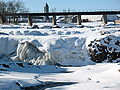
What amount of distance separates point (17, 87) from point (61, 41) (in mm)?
11240

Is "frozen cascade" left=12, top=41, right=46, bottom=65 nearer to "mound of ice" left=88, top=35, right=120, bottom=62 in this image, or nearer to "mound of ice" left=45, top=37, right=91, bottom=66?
"mound of ice" left=45, top=37, right=91, bottom=66

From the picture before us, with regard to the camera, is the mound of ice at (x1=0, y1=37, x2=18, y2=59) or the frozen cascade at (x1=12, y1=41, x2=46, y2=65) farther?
the mound of ice at (x1=0, y1=37, x2=18, y2=59)

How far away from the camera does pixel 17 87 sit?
10.1 meters

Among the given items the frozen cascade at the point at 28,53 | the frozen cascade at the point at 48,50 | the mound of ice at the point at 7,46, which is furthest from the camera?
the mound of ice at the point at 7,46

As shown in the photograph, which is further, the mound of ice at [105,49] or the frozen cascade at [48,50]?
the frozen cascade at [48,50]

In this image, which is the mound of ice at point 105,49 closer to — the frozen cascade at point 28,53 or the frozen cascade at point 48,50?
the frozen cascade at point 48,50

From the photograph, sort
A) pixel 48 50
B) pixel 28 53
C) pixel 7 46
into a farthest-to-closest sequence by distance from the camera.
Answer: pixel 7 46, pixel 28 53, pixel 48 50

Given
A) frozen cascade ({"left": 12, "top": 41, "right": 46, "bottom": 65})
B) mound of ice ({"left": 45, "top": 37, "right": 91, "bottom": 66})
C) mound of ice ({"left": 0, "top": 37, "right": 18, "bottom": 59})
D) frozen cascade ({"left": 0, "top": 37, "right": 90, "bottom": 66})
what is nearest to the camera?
mound of ice ({"left": 45, "top": 37, "right": 91, "bottom": 66})

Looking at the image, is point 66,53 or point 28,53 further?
point 28,53

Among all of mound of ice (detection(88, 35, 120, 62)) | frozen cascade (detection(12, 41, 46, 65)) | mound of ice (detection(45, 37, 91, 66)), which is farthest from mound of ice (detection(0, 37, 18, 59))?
mound of ice (detection(88, 35, 120, 62))

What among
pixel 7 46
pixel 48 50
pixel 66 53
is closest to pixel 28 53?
pixel 48 50

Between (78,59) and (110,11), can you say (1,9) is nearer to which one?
(110,11)

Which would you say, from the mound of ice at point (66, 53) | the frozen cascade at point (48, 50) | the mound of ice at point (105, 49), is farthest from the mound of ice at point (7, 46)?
the mound of ice at point (105, 49)

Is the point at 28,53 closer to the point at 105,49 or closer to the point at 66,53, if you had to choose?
the point at 66,53
